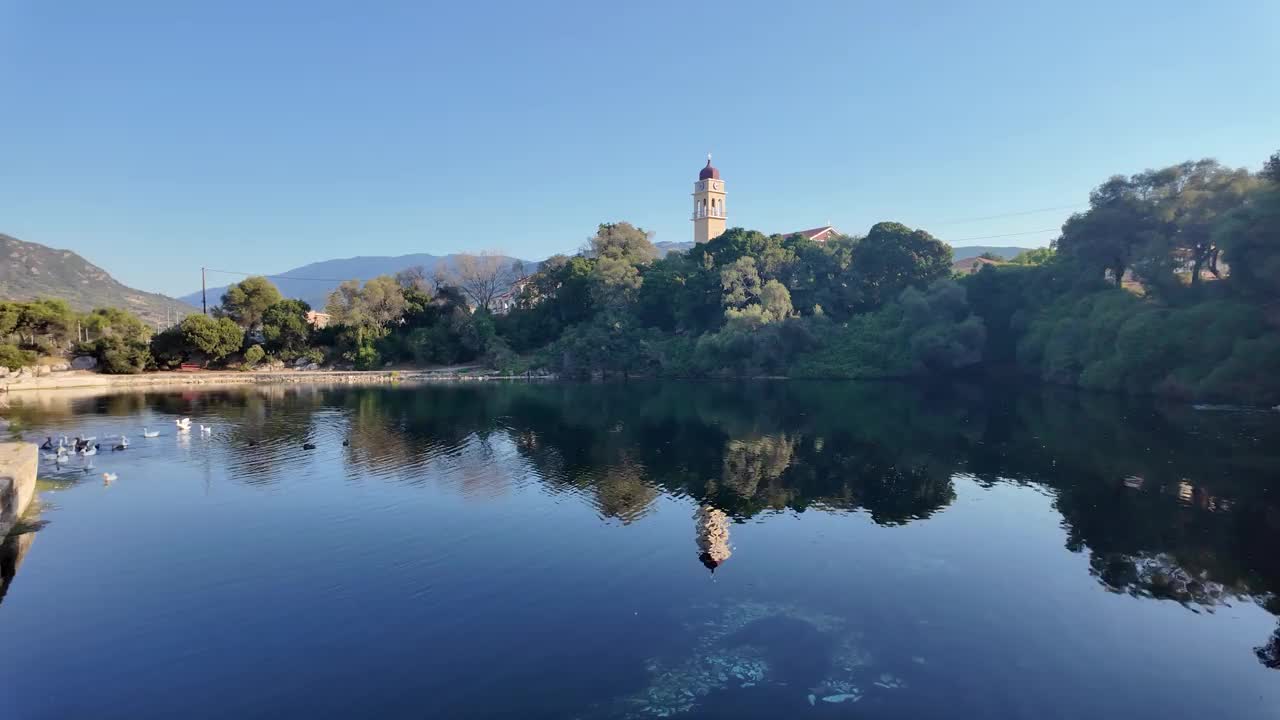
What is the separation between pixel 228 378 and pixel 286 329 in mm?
9423

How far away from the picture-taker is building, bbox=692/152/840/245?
3639 inches

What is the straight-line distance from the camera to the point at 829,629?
42.1 feet

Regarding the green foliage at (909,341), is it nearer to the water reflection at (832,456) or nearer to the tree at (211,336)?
the water reflection at (832,456)

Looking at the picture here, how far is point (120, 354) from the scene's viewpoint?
69.2 meters

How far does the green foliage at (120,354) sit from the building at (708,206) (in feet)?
209

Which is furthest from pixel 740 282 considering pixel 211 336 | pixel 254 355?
pixel 211 336

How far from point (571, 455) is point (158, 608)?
58.1 ft

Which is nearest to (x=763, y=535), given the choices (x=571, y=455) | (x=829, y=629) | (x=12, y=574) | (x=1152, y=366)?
(x=829, y=629)

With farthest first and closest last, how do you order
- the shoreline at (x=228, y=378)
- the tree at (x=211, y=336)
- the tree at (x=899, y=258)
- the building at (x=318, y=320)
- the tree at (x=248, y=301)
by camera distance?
the building at (x=318, y=320) < the tree at (x=248, y=301) < the tree at (x=211, y=336) < the tree at (x=899, y=258) < the shoreline at (x=228, y=378)

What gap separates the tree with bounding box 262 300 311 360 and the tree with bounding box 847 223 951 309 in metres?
61.1

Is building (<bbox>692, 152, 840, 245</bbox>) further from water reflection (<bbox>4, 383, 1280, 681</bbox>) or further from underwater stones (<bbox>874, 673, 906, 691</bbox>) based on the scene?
underwater stones (<bbox>874, 673, 906, 691</bbox>)

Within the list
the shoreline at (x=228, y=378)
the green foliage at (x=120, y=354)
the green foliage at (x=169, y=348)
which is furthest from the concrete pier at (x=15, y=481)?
the green foliage at (x=169, y=348)

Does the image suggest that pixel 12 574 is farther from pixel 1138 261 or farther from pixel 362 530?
pixel 1138 261

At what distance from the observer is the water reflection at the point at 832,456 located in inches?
699
